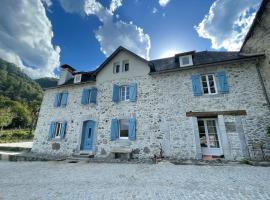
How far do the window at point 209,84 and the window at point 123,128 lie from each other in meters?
5.53

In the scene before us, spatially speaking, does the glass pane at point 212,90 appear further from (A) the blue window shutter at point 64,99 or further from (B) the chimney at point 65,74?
(B) the chimney at point 65,74

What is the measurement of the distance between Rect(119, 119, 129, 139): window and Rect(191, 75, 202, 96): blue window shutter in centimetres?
492

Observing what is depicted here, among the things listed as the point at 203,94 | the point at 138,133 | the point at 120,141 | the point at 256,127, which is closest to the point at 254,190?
the point at 256,127

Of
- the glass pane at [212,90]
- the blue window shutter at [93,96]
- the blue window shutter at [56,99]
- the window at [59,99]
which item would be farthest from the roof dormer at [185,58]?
the blue window shutter at [56,99]

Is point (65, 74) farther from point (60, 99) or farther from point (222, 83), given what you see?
point (222, 83)

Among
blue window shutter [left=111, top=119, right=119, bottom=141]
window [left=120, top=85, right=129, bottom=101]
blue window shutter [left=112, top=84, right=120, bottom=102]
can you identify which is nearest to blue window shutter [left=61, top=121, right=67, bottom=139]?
blue window shutter [left=111, top=119, right=119, bottom=141]

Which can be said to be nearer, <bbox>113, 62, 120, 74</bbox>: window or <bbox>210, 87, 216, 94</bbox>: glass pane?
<bbox>210, 87, 216, 94</bbox>: glass pane

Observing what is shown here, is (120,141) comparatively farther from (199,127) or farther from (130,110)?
(199,127)

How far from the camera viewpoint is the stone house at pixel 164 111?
729cm

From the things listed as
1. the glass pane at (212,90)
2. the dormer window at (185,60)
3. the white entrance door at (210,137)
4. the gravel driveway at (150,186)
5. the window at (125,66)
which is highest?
the window at (125,66)

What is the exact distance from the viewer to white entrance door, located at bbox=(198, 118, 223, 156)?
7716 millimetres

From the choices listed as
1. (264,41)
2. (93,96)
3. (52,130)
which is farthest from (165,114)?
(52,130)

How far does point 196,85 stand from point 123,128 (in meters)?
5.59

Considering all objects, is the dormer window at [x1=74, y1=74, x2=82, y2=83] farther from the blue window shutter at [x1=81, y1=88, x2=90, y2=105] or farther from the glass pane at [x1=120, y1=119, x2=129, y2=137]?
the glass pane at [x1=120, y1=119, x2=129, y2=137]
